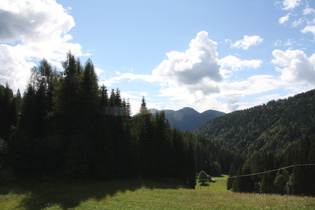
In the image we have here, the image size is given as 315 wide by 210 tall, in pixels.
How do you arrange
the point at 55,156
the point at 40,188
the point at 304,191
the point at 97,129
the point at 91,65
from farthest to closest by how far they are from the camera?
the point at 304,191 → the point at 91,65 → the point at 97,129 → the point at 55,156 → the point at 40,188

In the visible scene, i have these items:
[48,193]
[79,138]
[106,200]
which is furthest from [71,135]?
[106,200]

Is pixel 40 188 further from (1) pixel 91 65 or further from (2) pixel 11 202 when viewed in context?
→ (1) pixel 91 65

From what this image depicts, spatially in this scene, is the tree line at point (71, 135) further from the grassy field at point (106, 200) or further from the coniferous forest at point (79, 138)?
the grassy field at point (106, 200)

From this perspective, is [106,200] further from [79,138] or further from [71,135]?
[71,135]

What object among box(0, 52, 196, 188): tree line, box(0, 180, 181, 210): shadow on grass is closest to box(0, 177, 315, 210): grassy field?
box(0, 180, 181, 210): shadow on grass

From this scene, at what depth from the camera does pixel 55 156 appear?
39594 mm

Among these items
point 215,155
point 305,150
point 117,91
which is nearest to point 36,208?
point 117,91

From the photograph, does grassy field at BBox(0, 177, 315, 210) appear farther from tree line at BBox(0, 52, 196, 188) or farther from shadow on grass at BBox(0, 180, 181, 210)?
tree line at BBox(0, 52, 196, 188)

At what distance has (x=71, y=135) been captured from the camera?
40.2 m

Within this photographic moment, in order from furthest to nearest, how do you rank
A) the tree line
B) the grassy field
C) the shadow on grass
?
the tree line < the shadow on grass < the grassy field

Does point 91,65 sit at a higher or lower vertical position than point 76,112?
higher

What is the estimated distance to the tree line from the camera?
1479 inches

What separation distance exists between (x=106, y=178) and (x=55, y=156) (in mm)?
9272

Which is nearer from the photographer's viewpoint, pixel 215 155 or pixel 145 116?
pixel 145 116
